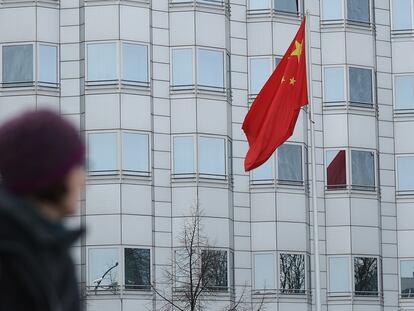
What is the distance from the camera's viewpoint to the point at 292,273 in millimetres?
42875

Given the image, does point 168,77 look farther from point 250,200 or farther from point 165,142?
point 250,200

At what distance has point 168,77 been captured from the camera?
42.2 meters

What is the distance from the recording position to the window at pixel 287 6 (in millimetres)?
43844

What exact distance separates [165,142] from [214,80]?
8.66ft

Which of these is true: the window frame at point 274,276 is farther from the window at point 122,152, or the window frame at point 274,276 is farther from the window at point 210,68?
the window at point 210,68

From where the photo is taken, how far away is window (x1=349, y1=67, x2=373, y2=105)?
4447 cm

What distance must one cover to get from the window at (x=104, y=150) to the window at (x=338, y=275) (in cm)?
844

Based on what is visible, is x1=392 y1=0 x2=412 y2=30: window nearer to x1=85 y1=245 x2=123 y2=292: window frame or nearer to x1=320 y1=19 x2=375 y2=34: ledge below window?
x1=320 y1=19 x2=375 y2=34: ledge below window

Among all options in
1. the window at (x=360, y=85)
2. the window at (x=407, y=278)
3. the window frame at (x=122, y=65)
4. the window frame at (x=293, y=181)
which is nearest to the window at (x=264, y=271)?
the window frame at (x=293, y=181)

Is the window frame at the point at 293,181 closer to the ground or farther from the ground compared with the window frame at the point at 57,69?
closer to the ground

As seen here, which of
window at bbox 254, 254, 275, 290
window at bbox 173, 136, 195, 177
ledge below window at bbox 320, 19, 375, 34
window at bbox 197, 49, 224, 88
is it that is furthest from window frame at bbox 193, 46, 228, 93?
window at bbox 254, 254, 275, 290

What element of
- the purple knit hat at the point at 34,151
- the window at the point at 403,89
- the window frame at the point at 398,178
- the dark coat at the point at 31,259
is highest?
the window at the point at 403,89

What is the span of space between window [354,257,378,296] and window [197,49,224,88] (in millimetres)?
7709

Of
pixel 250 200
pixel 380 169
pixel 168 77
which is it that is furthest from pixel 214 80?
pixel 380 169
